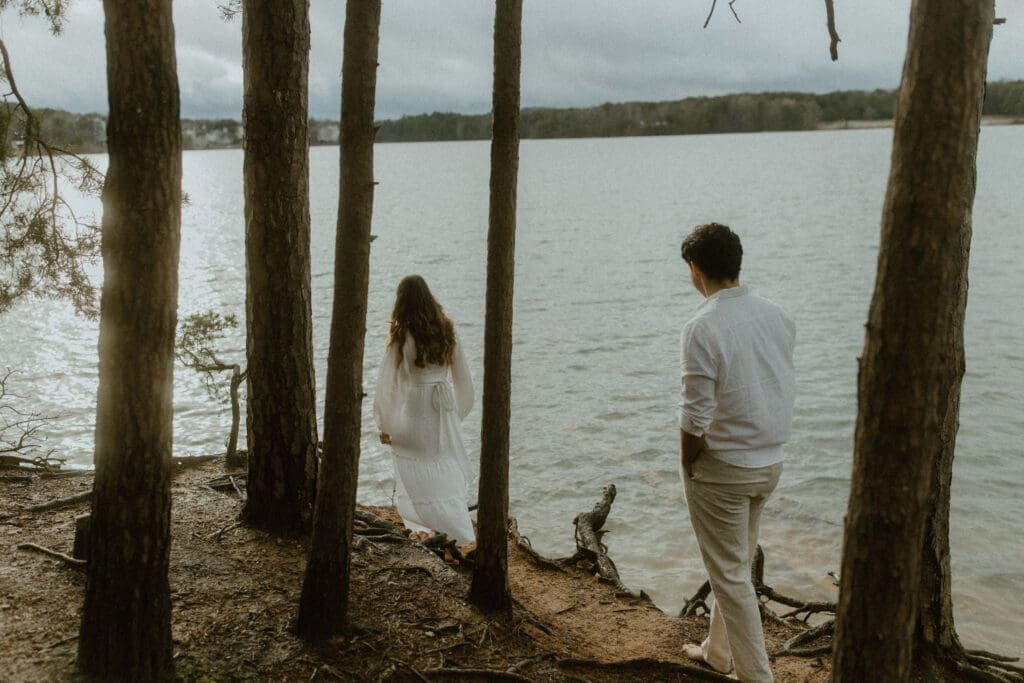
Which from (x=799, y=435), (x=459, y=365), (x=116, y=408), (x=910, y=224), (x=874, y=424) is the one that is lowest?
(x=799, y=435)

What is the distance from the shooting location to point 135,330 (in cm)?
310

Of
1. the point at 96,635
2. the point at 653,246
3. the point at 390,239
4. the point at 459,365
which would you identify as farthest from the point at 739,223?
the point at 96,635

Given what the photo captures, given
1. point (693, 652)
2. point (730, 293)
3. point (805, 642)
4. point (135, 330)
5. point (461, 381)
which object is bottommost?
point (805, 642)

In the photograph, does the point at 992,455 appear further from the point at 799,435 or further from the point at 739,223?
the point at 739,223

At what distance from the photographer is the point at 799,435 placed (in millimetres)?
12406

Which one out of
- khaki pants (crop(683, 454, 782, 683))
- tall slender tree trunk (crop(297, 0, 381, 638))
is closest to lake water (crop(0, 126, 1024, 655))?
khaki pants (crop(683, 454, 782, 683))

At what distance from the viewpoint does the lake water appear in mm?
9180

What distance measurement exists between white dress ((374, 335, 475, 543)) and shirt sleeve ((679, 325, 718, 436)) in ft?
8.33

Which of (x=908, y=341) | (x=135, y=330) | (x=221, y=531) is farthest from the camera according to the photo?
(x=221, y=531)

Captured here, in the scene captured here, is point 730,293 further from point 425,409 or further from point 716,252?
point 425,409

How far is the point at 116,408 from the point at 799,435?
1084 cm

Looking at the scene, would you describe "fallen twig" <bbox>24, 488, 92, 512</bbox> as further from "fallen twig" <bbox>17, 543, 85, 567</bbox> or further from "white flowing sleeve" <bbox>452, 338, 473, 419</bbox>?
"white flowing sleeve" <bbox>452, 338, 473, 419</bbox>

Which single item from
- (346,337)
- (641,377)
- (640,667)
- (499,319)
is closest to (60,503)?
(346,337)

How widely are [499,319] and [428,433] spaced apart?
188 cm
